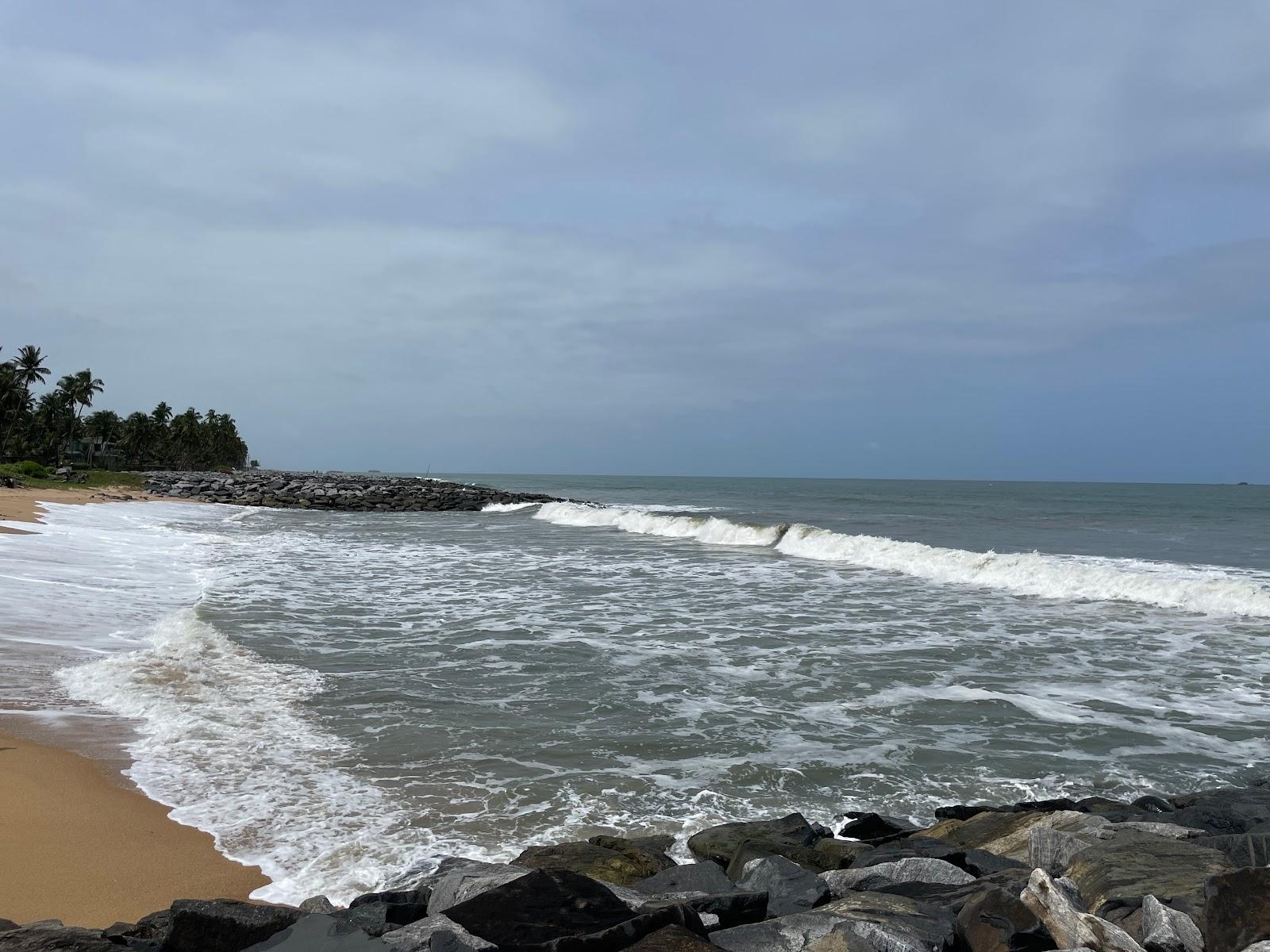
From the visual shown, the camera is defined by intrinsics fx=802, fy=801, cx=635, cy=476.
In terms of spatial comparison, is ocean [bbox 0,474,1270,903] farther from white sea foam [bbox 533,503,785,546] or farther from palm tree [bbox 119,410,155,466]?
palm tree [bbox 119,410,155,466]

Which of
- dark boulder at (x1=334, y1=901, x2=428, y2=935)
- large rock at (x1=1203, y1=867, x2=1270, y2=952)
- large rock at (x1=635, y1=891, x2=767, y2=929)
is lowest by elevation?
dark boulder at (x1=334, y1=901, x2=428, y2=935)

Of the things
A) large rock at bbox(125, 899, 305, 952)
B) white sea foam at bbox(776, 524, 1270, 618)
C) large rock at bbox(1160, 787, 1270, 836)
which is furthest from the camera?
white sea foam at bbox(776, 524, 1270, 618)

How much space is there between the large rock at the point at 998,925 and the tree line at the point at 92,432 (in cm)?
8539

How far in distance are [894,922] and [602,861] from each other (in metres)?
1.92

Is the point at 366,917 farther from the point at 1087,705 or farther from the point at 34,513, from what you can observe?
the point at 34,513

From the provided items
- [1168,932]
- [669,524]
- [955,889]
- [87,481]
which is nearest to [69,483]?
[87,481]

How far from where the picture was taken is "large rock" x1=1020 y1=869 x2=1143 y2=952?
333 centimetres

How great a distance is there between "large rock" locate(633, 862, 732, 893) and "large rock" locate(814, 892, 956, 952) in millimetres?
714

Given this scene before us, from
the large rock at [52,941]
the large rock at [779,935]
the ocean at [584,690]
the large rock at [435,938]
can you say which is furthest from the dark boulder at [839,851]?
the large rock at [52,941]

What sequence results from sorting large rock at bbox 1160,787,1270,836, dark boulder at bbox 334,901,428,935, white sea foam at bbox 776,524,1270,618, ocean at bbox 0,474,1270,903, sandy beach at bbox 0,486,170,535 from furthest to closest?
sandy beach at bbox 0,486,170,535 < white sea foam at bbox 776,524,1270,618 < ocean at bbox 0,474,1270,903 < large rock at bbox 1160,787,1270,836 < dark boulder at bbox 334,901,428,935

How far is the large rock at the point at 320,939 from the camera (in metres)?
3.57

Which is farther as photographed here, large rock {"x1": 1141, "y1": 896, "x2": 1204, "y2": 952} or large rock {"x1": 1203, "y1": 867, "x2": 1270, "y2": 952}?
large rock {"x1": 1141, "y1": 896, "x2": 1204, "y2": 952}

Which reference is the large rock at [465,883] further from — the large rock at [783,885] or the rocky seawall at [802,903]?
the large rock at [783,885]

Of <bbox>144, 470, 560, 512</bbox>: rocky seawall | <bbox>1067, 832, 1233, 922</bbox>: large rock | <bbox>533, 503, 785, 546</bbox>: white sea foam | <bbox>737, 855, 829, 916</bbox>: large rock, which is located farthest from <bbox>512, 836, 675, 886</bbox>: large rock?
<bbox>144, 470, 560, 512</bbox>: rocky seawall
